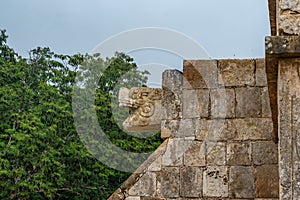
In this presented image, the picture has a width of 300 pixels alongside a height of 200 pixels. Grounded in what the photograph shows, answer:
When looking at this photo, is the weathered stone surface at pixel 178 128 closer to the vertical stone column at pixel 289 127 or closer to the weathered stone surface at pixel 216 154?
the weathered stone surface at pixel 216 154

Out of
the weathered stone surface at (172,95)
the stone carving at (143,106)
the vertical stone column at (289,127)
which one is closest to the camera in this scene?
the vertical stone column at (289,127)

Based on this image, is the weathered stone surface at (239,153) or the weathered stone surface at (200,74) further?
the weathered stone surface at (200,74)

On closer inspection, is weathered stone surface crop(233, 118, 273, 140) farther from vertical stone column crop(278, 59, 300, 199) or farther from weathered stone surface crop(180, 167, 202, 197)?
vertical stone column crop(278, 59, 300, 199)

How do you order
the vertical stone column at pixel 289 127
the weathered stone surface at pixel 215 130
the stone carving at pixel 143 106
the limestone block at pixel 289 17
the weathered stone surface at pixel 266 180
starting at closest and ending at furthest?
the vertical stone column at pixel 289 127 → the limestone block at pixel 289 17 → the weathered stone surface at pixel 266 180 → the weathered stone surface at pixel 215 130 → the stone carving at pixel 143 106

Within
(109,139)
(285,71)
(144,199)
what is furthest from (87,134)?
(285,71)

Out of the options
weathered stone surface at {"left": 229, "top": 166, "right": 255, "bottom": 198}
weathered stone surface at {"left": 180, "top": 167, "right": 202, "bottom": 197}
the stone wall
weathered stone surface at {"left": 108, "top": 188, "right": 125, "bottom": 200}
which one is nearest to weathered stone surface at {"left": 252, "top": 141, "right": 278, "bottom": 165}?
the stone wall

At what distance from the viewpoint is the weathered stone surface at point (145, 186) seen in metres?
5.73

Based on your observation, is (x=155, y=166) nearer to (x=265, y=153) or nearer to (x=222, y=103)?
(x=222, y=103)

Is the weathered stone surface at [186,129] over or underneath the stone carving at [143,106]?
underneath

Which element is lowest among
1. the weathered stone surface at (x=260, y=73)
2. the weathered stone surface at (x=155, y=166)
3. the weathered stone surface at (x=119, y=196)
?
the weathered stone surface at (x=119, y=196)

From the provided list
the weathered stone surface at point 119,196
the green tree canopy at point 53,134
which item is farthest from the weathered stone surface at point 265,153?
the green tree canopy at point 53,134

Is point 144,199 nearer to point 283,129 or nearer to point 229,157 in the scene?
point 229,157

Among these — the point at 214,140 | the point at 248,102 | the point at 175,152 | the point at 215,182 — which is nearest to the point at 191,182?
the point at 215,182

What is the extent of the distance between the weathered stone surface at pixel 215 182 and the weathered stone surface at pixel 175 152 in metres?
0.28
